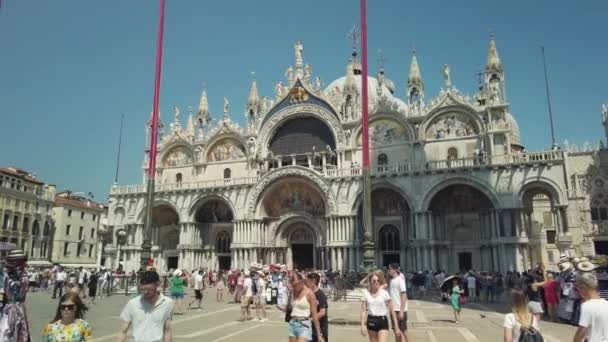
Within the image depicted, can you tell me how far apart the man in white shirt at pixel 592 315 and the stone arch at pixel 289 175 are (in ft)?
91.5

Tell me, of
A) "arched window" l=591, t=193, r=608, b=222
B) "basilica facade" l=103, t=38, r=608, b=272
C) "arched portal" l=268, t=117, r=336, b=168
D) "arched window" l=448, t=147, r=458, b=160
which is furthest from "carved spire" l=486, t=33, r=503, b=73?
"arched window" l=591, t=193, r=608, b=222

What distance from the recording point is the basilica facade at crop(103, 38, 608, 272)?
3023cm

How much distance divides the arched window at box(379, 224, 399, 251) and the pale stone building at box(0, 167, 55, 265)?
36227mm

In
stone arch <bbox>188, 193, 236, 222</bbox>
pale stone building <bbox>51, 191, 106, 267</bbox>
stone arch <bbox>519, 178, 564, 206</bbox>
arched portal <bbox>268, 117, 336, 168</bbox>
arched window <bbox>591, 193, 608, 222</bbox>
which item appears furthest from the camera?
pale stone building <bbox>51, 191, 106, 267</bbox>

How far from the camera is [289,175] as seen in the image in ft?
114

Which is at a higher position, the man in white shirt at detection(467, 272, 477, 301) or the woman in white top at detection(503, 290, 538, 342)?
the woman in white top at detection(503, 290, 538, 342)

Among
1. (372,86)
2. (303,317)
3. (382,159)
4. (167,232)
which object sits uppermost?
(372,86)

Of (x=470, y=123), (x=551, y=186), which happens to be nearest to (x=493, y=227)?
(x=551, y=186)

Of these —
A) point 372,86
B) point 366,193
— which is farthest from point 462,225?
point 372,86

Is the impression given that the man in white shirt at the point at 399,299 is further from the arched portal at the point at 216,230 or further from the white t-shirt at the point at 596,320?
the arched portal at the point at 216,230

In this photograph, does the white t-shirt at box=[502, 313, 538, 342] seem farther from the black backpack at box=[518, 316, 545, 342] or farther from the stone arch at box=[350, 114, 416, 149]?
the stone arch at box=[350, 114, 416, 149]

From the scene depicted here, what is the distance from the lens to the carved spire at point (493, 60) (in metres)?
33.7

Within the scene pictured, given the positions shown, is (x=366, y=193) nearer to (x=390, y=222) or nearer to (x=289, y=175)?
(x=390, y=222)

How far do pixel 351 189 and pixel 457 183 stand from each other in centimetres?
731
